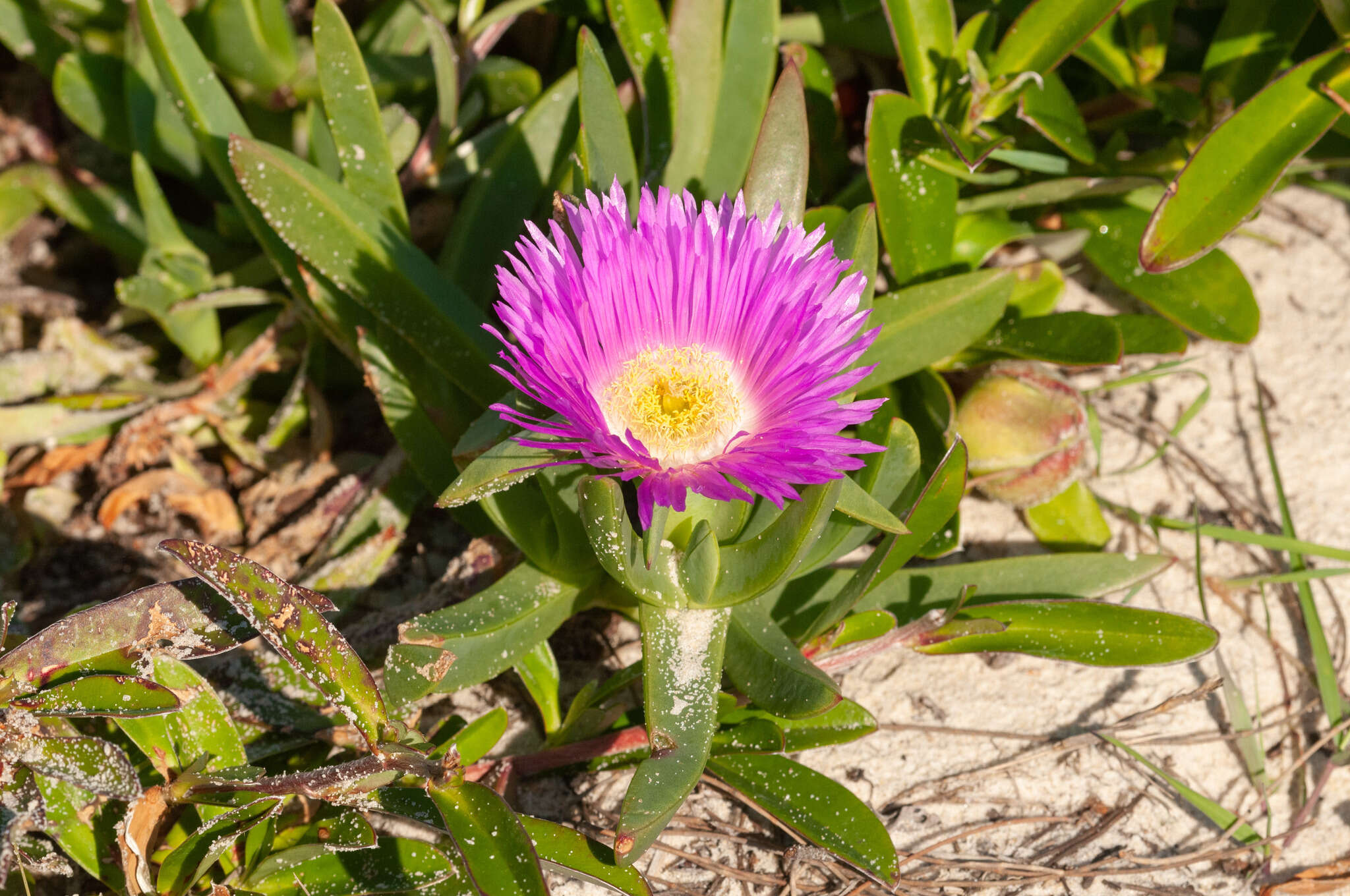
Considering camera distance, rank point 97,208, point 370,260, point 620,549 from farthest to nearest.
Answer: point 97,208 → point 370,260 → point 620,549

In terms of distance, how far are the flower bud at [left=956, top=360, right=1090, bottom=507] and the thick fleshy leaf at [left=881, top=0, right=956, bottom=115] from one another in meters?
0.41

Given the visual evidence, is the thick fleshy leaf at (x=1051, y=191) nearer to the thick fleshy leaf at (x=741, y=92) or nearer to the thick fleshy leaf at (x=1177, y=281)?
the thick fleshy leaf at (x=1177, y=281)

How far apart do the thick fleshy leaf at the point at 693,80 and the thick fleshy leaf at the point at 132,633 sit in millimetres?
793

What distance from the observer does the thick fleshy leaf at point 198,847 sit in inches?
44.9

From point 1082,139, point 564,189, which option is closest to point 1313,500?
point 1082,139

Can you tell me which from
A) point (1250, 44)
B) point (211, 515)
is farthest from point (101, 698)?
point (1250, 44)

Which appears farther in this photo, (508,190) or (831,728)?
(508,190)

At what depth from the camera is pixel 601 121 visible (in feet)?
4.23

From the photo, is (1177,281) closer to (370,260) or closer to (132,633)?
(370,260)

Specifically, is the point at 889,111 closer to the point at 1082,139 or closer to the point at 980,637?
the point at 1082,139

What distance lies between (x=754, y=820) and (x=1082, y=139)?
1.09 meters

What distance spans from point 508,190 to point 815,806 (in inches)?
37.8

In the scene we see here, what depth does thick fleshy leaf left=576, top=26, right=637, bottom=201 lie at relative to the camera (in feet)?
4.16

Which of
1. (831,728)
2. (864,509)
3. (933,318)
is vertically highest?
(933,318)
